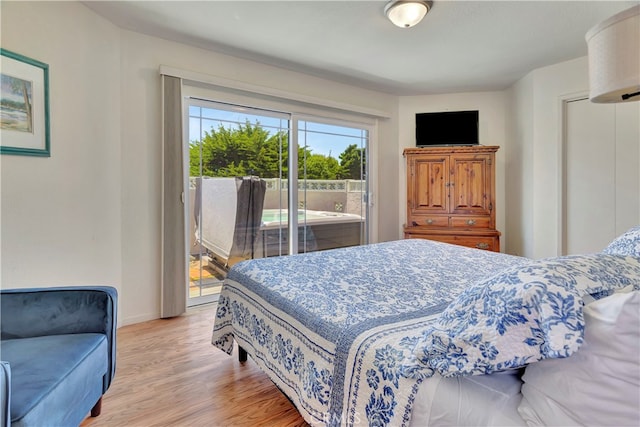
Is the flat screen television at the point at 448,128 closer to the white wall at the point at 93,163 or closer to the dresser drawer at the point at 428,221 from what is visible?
the dresser drawer at the point at 428,221

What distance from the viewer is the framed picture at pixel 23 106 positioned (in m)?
1.89

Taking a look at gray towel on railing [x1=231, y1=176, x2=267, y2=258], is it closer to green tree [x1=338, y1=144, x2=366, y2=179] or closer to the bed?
green tree [x1=338, y1=144, x2=366, y2=179]

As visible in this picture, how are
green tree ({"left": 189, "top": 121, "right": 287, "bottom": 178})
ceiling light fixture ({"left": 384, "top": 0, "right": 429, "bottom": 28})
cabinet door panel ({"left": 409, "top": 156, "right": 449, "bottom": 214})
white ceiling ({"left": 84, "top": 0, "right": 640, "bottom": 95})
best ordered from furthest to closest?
cabinet door panel ({"left": 409, "top": 156, "right": 449, "bottom": 214}), green tree ({"left": 189, "top": 121, "right": 287, "bottom": 178}), white ceiling ({"left": 84, "top": 0, "right": 640, "bottom": 95}), ceiling light fixture ({"left": 384, "top": 0, "right": 429, "bottom": 28})

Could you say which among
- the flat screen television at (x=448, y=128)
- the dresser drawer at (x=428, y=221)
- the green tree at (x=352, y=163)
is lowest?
the dresser drawer at (x=428, y=221)

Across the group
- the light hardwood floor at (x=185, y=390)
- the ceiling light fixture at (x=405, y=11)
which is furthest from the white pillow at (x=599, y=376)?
the ceiling light fixture at (x=405, y=11)

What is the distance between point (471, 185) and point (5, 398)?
404 cm

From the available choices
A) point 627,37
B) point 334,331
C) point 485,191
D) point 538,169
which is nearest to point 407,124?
point 485,191

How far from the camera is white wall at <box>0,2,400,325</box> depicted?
79.1 inches

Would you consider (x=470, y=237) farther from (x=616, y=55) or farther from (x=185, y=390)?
(x=185, y=390)

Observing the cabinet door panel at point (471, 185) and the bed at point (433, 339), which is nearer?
the bed at point (433, 339)

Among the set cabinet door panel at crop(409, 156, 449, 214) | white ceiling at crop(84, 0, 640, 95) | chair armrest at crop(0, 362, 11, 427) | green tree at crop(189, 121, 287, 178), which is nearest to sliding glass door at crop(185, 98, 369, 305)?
green tree at crop(189, 121, 287, 178)

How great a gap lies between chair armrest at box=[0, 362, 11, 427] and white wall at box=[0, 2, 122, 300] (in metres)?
Result: 1.37

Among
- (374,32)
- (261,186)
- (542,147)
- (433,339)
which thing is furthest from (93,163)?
(542,147)

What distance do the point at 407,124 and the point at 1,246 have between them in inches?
166
